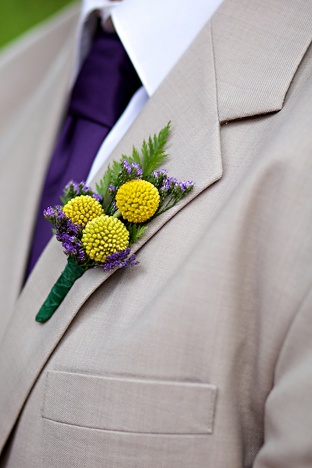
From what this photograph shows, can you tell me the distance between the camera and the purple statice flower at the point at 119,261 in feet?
2.10

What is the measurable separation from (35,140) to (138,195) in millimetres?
482

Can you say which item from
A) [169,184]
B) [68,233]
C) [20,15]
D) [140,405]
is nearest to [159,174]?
[169,184]

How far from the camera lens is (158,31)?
825 mm

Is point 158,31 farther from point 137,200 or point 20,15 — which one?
point 20,15

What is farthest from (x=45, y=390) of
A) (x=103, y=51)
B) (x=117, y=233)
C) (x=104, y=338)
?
(x=103, y=51)

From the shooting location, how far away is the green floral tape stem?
693 millimetres

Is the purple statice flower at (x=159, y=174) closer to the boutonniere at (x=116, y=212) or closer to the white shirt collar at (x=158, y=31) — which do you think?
the boutonniere at (x=116, y=212)

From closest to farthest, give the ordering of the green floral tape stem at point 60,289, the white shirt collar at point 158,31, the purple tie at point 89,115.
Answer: the green floral tape stem at point 60,289
the white shirt collar at point 158,31
the purple tie at point 89,115

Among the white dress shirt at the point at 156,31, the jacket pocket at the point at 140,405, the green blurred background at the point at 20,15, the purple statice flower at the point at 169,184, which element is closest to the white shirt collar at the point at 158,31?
the white dress shirt at the point at 156,31

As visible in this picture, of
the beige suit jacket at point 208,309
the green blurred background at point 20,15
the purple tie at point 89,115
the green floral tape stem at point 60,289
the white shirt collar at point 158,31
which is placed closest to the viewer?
the beige suit jacket at point 208,309

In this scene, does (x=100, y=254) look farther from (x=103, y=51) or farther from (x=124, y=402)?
(x=103, y=51)

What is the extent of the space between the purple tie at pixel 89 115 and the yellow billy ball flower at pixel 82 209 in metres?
0.25

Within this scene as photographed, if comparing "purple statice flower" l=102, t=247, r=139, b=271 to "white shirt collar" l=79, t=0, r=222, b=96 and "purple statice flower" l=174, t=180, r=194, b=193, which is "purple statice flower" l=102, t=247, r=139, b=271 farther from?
"white shirt collar" l=79, t=0, r=222, b=96

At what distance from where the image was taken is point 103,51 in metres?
0.98
